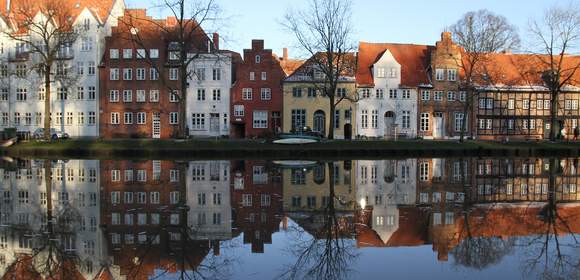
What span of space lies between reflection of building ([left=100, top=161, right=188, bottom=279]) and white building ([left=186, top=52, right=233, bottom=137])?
32.7 metres

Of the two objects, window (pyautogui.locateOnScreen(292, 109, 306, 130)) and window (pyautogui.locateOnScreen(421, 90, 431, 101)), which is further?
window (pyautogui.locateOnScreen(421, 90, 431, 101))

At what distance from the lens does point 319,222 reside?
15.2 metres

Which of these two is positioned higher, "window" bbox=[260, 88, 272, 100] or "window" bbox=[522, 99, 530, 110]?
"window" bbox=[260, 88, 272, 100]

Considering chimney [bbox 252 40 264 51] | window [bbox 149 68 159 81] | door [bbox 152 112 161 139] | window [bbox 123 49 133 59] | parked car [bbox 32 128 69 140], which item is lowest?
→ parked car [bbox 32 128 69 140]

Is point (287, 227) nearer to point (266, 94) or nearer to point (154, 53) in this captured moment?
point (266, 94)

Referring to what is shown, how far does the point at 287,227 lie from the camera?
576 inches

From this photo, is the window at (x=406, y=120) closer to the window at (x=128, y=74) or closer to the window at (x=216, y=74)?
the window at (x=216, y=74)

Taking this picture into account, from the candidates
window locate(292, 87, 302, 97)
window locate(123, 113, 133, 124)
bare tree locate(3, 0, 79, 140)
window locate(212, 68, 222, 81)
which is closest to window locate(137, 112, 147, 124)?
window locate(123, 113, 133, 124)

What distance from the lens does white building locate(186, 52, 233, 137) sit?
6156 cm

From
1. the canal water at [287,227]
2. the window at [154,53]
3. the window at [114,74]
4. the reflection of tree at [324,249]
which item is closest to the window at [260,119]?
the window at [154,53]

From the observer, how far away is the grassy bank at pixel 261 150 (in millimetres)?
40469

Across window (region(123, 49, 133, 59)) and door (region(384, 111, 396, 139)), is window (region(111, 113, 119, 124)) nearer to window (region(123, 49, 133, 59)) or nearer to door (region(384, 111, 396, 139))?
window (region(123, 49, 133, 59))

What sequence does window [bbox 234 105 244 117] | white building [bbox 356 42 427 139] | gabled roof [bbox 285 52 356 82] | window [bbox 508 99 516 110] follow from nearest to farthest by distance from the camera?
1. gabled roof [bbox 285 52 356 82]
2. window [bbox 234 105 244 117]
3. white building [bbox 356 42 427 139]
4. window [bbox 508 99 516 110]

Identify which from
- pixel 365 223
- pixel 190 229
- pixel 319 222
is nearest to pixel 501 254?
pixel 365 223
